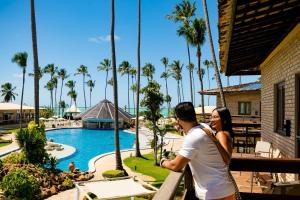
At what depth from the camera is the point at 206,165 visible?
2875 mm

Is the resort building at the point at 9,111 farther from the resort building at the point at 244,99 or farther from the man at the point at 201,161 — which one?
the man at the point at 201,161

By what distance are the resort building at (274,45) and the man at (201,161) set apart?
1.99 m

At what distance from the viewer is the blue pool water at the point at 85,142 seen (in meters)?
26.6

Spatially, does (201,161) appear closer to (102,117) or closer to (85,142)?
(85,142)

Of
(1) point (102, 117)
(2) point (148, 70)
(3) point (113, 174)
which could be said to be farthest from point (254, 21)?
(2) point (148, 70)

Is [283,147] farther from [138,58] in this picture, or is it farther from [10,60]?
[10,60]

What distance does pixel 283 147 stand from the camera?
Result: 8.34m

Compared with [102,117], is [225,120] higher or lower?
higher

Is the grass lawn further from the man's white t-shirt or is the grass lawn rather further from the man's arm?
the man's arm

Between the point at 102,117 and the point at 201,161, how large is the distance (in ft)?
155

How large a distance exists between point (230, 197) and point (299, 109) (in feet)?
15.6

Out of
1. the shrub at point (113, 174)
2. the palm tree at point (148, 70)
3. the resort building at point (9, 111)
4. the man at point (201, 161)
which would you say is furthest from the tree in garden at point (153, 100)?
the palm tree at point (148, 70)

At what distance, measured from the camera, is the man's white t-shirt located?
2.78 m

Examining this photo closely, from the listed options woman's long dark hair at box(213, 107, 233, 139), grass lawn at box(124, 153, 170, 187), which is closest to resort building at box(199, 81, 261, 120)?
grass lawn at box(124, 153, 170, 187)
